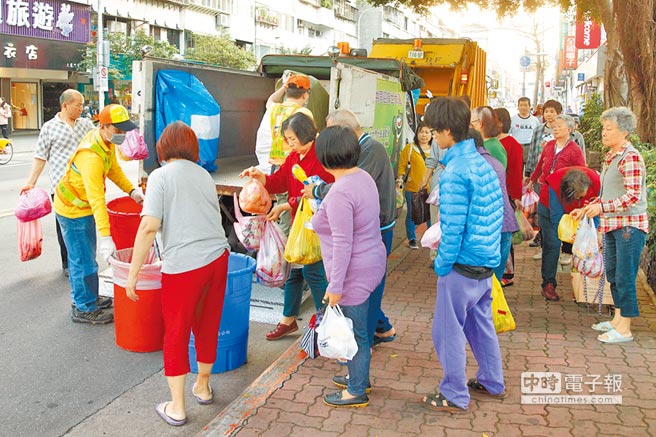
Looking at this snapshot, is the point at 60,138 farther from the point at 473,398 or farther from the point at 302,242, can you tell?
the point at 473,398

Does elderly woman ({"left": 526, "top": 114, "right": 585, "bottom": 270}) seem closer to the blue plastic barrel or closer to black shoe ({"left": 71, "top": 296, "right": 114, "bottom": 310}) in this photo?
the blue plastic barrel

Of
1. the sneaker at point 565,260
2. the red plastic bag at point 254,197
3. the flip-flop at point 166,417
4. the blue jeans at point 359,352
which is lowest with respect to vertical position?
the flip-flop at point 166,417

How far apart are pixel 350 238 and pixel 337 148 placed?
0.50 m

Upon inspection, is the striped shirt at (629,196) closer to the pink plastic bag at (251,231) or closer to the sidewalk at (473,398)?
the sidewalk at (473,398)

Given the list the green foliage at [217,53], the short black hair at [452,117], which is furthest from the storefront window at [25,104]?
the short black hair at [452,117]

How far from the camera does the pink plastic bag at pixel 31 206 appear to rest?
598cm

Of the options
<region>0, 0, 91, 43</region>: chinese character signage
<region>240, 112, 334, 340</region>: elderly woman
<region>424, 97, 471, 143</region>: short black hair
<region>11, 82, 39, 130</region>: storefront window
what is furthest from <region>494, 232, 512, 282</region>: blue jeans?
<region>11, 82, 39, 130</region>: storefront window

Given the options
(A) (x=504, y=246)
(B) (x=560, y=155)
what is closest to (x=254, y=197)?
(A) (x=504, y=246)

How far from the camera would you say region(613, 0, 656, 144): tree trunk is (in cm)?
774

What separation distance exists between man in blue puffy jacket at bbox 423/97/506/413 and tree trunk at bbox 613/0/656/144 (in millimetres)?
5082

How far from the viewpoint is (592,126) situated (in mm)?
14633

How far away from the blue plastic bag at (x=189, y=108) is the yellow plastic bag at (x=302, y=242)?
253 cm

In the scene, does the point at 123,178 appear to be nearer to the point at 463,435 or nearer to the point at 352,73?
the point at 352,73

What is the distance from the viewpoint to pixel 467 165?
3.68 m
